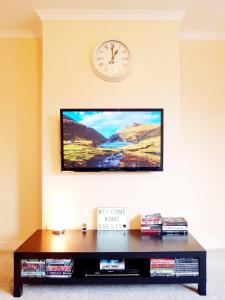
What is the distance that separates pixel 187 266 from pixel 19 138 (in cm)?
213

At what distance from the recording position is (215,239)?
10.6 ft

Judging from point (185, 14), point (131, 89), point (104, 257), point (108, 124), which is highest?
point (185, 14)

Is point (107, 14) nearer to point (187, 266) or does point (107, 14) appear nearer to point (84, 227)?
point (84, 227)

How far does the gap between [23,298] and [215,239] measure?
2.10 m

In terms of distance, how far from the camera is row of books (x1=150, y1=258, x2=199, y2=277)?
226 cm

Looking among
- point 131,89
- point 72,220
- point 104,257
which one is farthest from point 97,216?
point 131,89

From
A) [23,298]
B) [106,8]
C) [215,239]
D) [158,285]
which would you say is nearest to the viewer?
[23,298]

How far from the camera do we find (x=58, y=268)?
2262mm

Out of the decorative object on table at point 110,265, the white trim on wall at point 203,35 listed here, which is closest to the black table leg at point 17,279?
the decorative object on table at point 110,265

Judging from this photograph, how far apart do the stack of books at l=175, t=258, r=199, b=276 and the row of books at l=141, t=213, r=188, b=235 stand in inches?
15.5

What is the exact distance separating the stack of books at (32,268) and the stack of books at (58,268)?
0.15 feet

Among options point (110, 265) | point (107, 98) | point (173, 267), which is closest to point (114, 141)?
point (107, 98)

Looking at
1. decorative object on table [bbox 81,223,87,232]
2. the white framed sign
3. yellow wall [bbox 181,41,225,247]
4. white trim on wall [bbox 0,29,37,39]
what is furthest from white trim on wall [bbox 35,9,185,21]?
decorative object on table [bbox 81,223,87,232]

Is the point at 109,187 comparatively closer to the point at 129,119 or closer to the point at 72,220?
the point at 72,220
